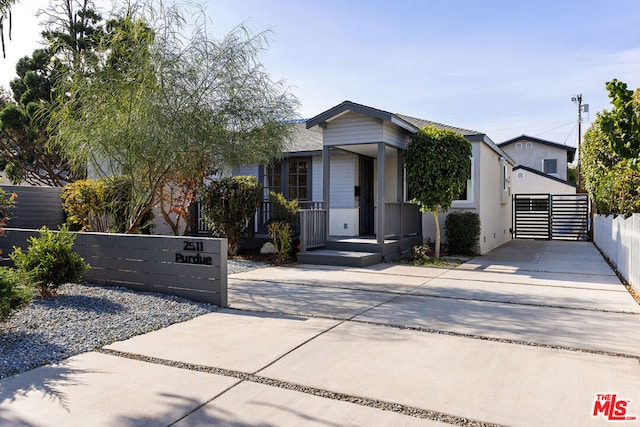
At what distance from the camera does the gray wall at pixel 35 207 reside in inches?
453

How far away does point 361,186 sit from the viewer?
508 inches

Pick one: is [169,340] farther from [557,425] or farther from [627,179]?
[627,179]

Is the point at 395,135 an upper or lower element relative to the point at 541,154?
lower

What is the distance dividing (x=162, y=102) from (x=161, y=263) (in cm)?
244

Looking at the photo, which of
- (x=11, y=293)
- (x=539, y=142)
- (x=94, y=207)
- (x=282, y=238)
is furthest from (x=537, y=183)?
(x=11, y=293)

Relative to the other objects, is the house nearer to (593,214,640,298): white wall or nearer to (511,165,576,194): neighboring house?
(593,214,640,298): white wall

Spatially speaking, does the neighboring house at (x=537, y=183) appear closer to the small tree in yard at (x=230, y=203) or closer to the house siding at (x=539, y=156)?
the house siding at (x=539, y=156)

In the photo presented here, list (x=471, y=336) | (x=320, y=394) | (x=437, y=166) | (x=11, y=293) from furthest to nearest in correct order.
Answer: (x=437, y=166), (x=471, y=336), (x=11, y=293), (x=320, y=394)

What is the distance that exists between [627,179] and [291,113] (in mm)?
6087

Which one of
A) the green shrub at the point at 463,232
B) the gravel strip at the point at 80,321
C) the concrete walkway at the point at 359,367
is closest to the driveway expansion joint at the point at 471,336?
the concrete walkway at the point at 359,367

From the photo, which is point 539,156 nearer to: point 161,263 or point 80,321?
point 161,263

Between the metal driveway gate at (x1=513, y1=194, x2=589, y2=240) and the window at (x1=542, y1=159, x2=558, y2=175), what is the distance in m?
12.7

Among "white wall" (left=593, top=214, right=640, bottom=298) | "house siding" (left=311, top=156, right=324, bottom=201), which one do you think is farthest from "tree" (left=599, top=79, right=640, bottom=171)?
"house siding" (left=311, top=156, right=324, bottom=201)

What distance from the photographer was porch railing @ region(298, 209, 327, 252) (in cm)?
991
